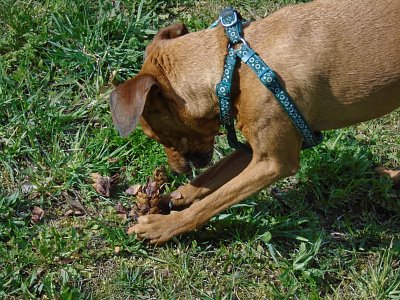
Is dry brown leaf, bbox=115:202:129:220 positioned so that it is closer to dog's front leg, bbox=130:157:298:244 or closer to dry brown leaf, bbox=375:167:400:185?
dog's front leg, bbox=130:157:298:244

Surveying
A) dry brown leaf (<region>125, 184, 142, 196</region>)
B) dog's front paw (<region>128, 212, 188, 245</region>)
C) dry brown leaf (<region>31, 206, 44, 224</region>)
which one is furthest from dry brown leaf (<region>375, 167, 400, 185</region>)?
dry brown leaf (<region>31, 206, 44, 224</region>)

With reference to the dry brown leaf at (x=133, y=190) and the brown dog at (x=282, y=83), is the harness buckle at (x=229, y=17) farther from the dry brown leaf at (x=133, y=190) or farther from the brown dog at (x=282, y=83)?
the dry brown leaf at (x=133, y=190)

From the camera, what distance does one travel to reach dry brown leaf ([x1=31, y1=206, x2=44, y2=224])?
15.6 feet

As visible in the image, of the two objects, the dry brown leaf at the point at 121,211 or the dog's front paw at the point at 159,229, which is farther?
the dry brown leaf at the point at 121,211

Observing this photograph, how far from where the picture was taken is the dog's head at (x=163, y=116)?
13.3 feet

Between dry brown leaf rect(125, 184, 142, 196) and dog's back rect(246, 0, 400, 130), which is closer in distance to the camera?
dog's back rect(246, 0, 400, 130)

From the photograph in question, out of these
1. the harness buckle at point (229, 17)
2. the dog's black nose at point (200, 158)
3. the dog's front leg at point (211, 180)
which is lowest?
the dog's front leg at point (211, 180)

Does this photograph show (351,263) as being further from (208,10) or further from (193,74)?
(208,10)

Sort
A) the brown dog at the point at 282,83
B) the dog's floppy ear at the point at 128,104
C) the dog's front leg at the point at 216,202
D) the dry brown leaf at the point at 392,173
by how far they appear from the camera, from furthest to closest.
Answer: the dry brown leaf at the point at 392,173, the dog's front leg at the point at 216,202, the brown dog at the point at 282,83, the dog's floppy ear at the point at 128,104

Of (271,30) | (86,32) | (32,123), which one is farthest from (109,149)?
(271,30)

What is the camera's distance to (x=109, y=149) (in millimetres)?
5332

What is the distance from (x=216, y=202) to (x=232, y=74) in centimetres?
89

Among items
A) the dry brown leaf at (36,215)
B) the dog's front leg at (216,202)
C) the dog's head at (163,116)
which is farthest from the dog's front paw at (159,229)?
the dry brown leaf at (36,215)

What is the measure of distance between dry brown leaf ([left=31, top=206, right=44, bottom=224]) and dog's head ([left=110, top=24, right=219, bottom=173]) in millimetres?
945
